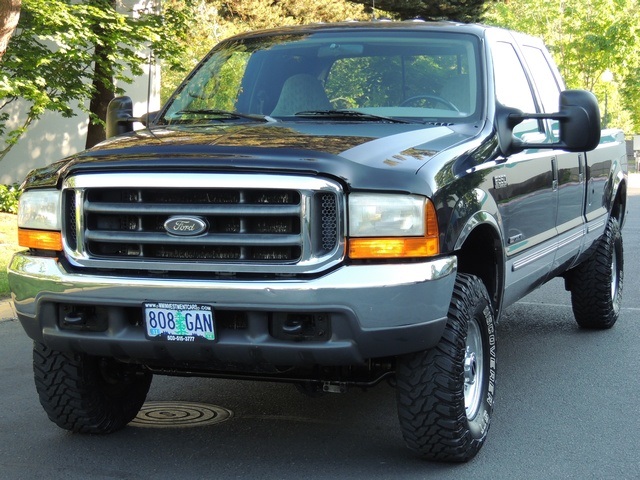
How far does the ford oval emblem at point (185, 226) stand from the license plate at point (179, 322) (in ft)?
0.97

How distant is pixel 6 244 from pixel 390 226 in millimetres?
9075

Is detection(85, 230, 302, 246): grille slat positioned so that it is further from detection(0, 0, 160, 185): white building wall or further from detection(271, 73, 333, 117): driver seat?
detection(0, 0, 160, 185): white building wall

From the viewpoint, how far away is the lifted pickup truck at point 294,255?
432cm

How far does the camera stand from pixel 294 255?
438 cm

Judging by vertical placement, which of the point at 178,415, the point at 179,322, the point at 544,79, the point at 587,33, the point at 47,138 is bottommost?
the point at 47,138

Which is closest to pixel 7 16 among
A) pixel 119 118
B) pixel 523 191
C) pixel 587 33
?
pixel 119 118

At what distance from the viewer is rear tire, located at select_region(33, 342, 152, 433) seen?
5074 millimetres

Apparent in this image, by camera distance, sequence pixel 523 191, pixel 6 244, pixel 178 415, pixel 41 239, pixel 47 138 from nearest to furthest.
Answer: pixel 41 239 → pixel 178 415 → pixel 523 191 → pixel 6 244 → pixel 47 138

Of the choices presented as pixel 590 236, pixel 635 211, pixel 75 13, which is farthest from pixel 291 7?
pixel 590 236

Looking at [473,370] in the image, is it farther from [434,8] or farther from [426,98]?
[434,8]

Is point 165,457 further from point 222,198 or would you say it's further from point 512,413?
point 512,413

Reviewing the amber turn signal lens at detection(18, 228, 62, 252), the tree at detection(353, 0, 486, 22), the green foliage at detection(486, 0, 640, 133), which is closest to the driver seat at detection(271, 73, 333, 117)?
the amber turn signal lens at detection(18, 228, 62, 252)

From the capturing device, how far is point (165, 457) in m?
4.95

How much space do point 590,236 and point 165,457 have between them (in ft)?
12.5
